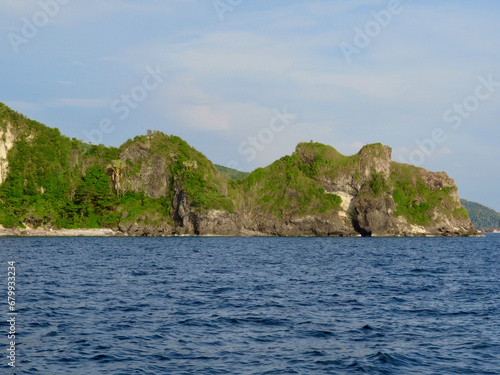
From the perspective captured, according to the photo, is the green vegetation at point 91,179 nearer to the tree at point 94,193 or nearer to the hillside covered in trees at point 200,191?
the tree at point 94,193

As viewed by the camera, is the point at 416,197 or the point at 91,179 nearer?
the point at 91,179

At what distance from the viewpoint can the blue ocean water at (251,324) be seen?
1686 centimetres

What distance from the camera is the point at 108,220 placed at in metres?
134

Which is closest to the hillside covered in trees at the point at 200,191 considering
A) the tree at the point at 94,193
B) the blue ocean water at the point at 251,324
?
the tree at the point at 94,193

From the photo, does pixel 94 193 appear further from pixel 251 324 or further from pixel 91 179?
pixel 251 324

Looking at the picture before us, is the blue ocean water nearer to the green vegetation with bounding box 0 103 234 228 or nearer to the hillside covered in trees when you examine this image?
the green vegetation with bounding box 0 103 234 228

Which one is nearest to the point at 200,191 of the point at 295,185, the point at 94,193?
the point at 94,193

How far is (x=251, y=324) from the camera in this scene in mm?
22484

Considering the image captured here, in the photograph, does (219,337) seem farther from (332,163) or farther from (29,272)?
(332,163)

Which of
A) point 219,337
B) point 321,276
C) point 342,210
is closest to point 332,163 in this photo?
point 342,210

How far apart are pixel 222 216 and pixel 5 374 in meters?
122

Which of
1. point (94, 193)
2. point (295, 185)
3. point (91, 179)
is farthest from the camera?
point (295, 185)

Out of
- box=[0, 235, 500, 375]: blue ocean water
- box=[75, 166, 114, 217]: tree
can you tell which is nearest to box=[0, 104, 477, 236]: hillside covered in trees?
box=[75, 166, 114, 217]: tree

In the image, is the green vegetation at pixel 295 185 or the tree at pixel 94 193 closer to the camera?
the tree at pixel 94 193
